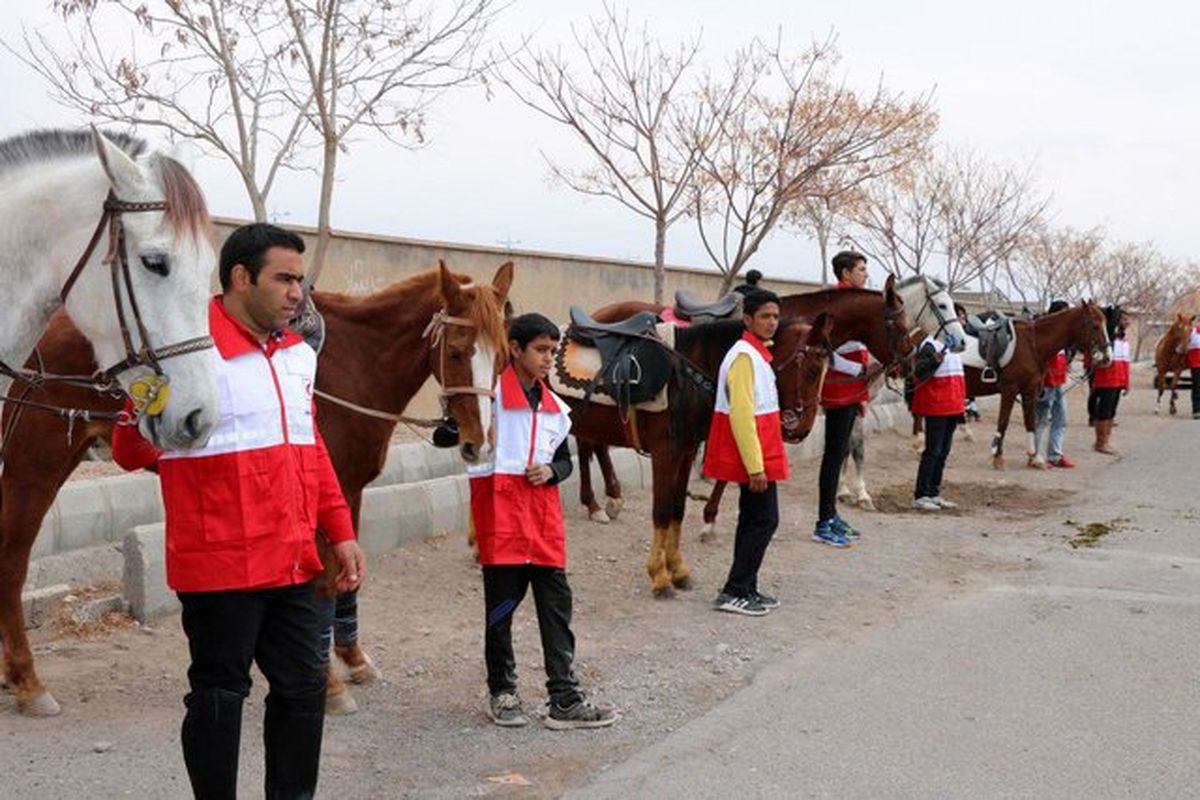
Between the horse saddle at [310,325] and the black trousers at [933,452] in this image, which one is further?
the black trousers at [933,452]

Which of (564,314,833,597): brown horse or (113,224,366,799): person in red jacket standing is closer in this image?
(113,224,366,799): person in red jacket standing

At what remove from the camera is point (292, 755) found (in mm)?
3557

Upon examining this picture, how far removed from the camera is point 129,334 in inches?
128

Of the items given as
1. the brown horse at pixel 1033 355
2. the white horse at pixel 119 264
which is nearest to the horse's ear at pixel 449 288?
the white horse at pixel 119 264

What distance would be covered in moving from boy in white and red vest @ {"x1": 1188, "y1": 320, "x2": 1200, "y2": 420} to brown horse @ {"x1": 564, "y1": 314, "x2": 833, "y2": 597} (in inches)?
666

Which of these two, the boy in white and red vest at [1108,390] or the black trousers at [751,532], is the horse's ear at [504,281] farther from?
the boy in white and red vest at [1108,390]

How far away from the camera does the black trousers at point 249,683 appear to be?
10.9 ft

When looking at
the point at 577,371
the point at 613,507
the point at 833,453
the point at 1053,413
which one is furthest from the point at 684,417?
the point at 1053,413

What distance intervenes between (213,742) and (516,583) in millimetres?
2159

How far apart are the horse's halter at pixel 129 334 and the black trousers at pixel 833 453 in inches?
284

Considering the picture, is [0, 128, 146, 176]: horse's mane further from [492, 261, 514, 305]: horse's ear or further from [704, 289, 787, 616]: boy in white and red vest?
[704, 289, 787, 616]: boy in white and red vest

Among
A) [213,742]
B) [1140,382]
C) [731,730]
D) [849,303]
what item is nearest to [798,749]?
[731,730]

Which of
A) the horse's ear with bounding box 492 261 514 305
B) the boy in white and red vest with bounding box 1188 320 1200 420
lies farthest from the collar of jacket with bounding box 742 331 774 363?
the boy in white and red vest with bounding box 1188 320 1200 420

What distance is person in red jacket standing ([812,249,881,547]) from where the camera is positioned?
387 inches
